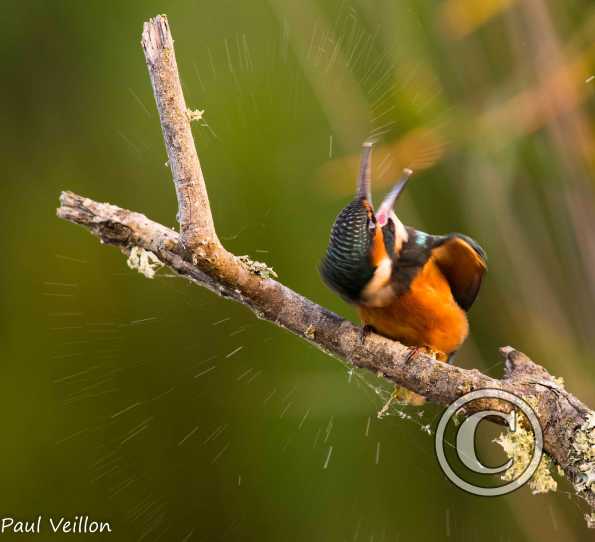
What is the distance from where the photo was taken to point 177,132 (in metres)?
1.67

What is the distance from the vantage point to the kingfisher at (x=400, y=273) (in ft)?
6.16

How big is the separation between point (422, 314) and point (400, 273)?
14 centimetres

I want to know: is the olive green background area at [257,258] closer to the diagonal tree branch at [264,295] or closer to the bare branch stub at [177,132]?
the diagonal tree branch at [264,295]

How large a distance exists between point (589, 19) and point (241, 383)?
210cm

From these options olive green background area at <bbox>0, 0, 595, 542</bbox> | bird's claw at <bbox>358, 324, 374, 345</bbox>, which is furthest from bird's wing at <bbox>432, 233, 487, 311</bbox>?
olive green background area at <bbox>0, 0, 595, 542</bbox>

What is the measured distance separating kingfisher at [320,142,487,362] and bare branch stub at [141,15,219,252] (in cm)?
34

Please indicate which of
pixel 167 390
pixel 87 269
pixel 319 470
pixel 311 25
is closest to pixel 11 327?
pixel 87 269

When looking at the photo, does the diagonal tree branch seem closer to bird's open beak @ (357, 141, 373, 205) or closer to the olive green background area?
bird's open beak @ (357, 141, 373, 205)

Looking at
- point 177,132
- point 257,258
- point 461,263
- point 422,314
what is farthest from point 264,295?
point 257,258

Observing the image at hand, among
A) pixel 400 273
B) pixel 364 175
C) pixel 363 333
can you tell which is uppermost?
pixel 364 175

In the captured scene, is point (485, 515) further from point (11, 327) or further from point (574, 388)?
point (11, 327)

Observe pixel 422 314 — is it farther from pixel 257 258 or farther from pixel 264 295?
pixel 257 258

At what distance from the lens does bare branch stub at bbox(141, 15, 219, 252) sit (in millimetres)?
1638

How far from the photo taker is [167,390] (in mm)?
3852
